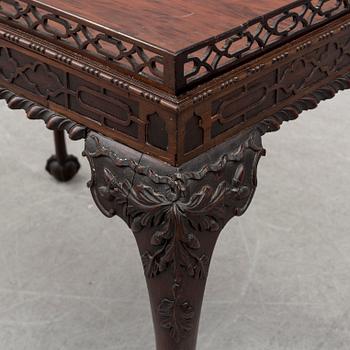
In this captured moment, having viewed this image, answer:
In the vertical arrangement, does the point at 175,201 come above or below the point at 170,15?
below

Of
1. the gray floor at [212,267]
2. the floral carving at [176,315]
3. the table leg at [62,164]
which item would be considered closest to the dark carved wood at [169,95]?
the floral carving at [176,315]

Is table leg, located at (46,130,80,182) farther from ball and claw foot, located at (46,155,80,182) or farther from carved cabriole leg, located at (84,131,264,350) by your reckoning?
carved cabriole leg, located at (84,131,264,350)

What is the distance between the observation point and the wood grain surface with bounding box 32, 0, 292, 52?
1164 mm

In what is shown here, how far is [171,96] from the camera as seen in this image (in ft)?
3.49

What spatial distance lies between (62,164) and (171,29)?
37.8 inches

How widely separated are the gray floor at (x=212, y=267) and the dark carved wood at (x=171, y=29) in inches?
25.7

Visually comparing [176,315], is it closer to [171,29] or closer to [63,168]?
[171,29]

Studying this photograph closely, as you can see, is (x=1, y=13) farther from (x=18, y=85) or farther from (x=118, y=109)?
(x=118, y=109)

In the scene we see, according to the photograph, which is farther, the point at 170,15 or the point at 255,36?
the point at 170,15

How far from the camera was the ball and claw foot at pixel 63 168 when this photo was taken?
2.09 metres

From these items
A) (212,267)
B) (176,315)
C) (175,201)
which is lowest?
(212,267)

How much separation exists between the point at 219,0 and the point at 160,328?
0.52 meters

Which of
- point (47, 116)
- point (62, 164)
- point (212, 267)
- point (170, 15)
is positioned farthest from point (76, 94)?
point (62, 164)

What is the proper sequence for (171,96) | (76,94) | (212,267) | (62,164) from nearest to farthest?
(171,96) < (76,94) < (212,267) < (62,164)
